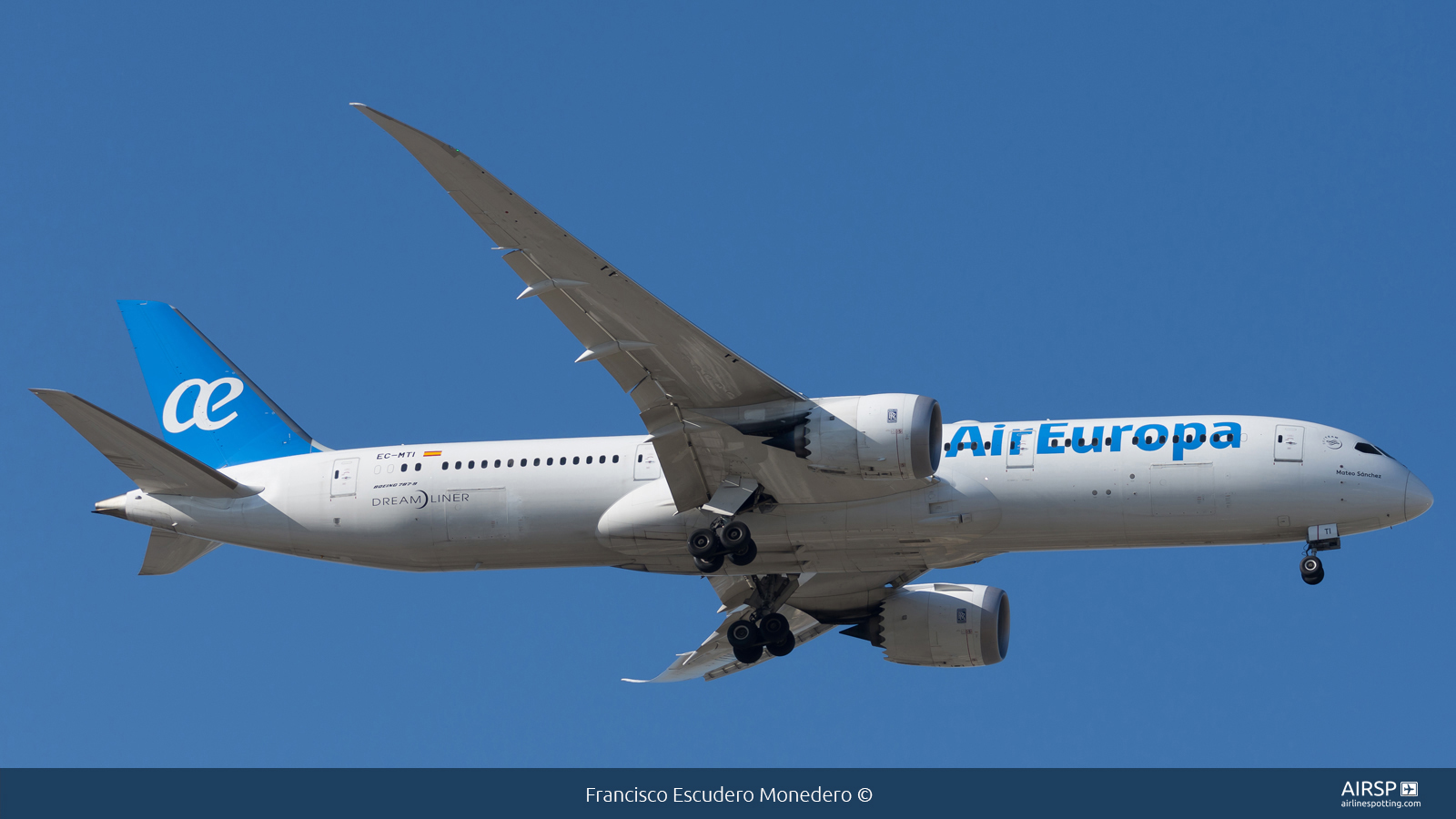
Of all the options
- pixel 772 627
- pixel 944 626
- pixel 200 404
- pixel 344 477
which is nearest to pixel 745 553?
pixel 772 627

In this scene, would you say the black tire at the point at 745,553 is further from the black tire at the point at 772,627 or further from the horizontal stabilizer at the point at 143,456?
the horizontal stabilizer at the point at 143,456

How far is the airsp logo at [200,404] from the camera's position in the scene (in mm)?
36812

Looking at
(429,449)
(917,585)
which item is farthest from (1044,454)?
(429,449)

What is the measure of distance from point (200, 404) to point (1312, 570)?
2334cm

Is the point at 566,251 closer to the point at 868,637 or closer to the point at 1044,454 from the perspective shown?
the point at 1044,454

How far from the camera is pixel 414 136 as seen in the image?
24203mm

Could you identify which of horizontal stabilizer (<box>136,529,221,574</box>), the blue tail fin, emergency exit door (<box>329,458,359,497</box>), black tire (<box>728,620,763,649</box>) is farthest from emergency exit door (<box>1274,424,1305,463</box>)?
horizontal stabilizer (<box>136,529,221,574</box>)

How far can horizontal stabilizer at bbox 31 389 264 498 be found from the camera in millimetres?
30672

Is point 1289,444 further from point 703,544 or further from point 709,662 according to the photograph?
point 709,662

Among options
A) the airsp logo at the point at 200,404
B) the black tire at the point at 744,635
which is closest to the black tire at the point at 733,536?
the black tire at the point at 744,635

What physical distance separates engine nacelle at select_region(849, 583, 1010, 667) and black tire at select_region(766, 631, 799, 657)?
9.43 feet

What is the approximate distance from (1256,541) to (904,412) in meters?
7.07

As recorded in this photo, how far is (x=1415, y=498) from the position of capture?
1182 inches

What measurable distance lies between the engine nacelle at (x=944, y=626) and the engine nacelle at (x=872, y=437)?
808cm
